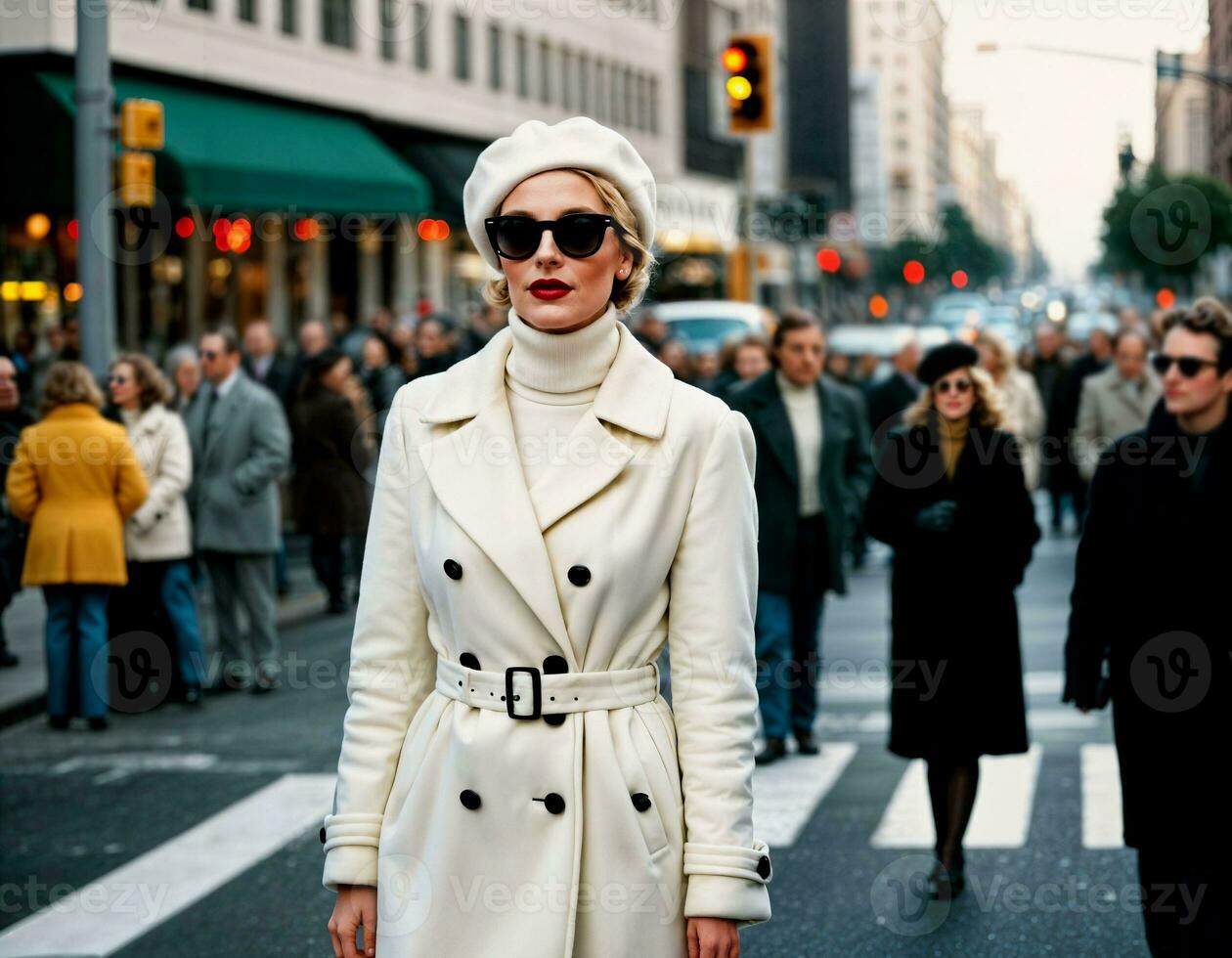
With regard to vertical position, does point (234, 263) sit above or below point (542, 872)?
above

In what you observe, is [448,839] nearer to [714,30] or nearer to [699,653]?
[699,653]

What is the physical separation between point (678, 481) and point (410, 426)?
1.62ft

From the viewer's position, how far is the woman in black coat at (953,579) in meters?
7.16

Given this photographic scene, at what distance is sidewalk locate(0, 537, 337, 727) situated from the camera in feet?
37.1

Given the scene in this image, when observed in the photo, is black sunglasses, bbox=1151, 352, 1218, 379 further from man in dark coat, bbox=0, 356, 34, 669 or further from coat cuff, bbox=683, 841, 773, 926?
man in dark coat, bbox=0, 356, 34, 669

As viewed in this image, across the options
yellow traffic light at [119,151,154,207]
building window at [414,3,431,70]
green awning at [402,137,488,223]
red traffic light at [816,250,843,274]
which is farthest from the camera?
red traffic light at [816,250,843,274]

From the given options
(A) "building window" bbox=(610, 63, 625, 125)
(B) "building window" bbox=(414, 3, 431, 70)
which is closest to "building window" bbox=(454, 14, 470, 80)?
(B) "building window" bbox=(414, 3, 431, 70)

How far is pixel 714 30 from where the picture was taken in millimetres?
64125

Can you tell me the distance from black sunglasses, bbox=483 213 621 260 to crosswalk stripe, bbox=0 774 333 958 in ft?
12.8

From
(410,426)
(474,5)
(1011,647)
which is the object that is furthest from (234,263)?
(410,426)

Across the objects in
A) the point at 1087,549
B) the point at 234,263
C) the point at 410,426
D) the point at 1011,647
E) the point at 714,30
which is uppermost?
the point at 714,30

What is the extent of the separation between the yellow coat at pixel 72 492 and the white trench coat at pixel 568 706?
760cm

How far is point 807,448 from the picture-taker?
9.82 meters

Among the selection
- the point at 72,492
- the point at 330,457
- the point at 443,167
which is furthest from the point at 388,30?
the point at 72,492
